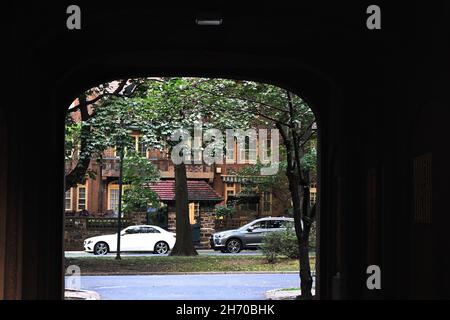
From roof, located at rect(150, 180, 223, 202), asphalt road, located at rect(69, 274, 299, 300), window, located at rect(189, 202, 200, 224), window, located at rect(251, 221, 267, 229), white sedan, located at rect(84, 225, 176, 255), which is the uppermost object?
roof, located at rect(150, 180, 223, 202)

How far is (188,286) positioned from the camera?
1833cm

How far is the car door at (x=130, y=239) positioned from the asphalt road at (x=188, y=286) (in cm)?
821

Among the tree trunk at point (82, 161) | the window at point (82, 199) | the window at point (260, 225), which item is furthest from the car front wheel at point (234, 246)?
the tree trunk at point (82, 161)

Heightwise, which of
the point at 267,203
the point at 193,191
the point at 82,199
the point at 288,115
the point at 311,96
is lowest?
the point at 267,203

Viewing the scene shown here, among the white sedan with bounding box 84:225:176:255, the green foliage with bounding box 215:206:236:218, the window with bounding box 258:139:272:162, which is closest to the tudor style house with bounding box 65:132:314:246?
the green foliage with bounding box 215:206:236:218

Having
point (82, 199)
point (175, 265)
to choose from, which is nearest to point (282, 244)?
point (175, 265)

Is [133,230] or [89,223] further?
[89,223]

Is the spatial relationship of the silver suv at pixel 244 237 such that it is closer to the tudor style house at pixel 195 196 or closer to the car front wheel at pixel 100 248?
the tudor style house at pixel 195 196

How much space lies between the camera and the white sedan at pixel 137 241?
95.9 feet

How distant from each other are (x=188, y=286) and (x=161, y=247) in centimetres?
1154

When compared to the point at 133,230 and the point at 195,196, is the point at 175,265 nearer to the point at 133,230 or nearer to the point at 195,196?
the point at 133,230

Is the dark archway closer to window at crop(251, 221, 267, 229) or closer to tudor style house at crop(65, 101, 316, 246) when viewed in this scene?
window at crop(251, 221, 267, 229)

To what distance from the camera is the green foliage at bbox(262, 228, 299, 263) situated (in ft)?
71.5
